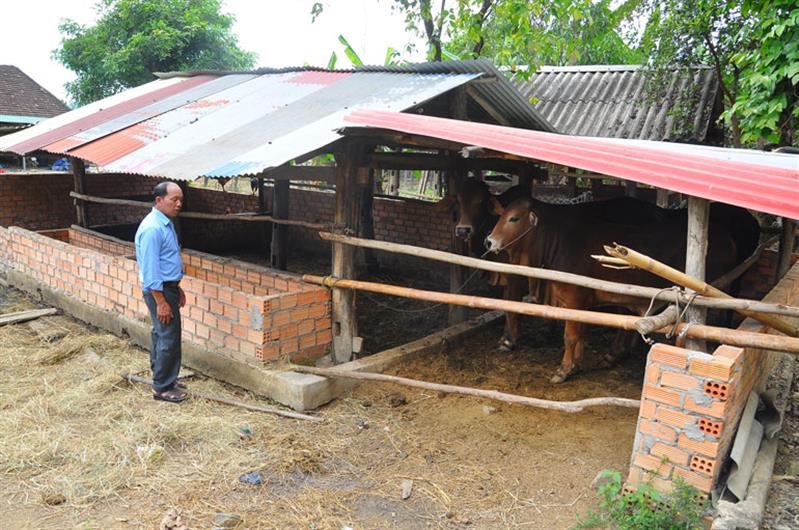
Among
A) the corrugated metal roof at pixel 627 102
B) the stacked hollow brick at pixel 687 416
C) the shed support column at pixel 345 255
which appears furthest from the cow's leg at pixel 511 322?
the corrugated metal roof at pixel 627 102

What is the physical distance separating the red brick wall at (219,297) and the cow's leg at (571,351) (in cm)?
210

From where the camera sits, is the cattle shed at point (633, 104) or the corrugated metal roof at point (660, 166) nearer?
the corrugated metal roof at point (660, 166)

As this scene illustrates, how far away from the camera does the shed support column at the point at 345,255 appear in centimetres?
550

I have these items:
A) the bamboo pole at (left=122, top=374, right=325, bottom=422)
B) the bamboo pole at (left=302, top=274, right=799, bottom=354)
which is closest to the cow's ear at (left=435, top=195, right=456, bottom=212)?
the bamboo pole at (left=302, top=274, right=799, bottom=354)

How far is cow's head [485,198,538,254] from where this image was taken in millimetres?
5492

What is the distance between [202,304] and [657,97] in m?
7.45

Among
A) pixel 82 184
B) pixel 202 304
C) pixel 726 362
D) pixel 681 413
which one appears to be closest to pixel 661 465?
pixel 681 413

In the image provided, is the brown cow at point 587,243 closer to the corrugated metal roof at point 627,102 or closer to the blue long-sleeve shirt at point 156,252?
the blue long-sleeve shirt at point 156,252

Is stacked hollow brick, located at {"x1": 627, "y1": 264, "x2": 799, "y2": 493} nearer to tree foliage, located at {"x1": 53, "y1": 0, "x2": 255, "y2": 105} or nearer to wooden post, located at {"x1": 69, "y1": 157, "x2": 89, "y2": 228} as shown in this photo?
wooden post, located at {"x1": 69, "y1": 157, "x2": 89, "y2": 228}

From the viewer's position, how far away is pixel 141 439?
168 inches

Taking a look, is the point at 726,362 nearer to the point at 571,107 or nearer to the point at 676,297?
the point at 676,297

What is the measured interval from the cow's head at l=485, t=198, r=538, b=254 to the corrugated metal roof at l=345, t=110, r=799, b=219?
155cm

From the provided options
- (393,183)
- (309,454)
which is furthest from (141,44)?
(309,454)

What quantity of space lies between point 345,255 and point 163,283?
1.55 m
